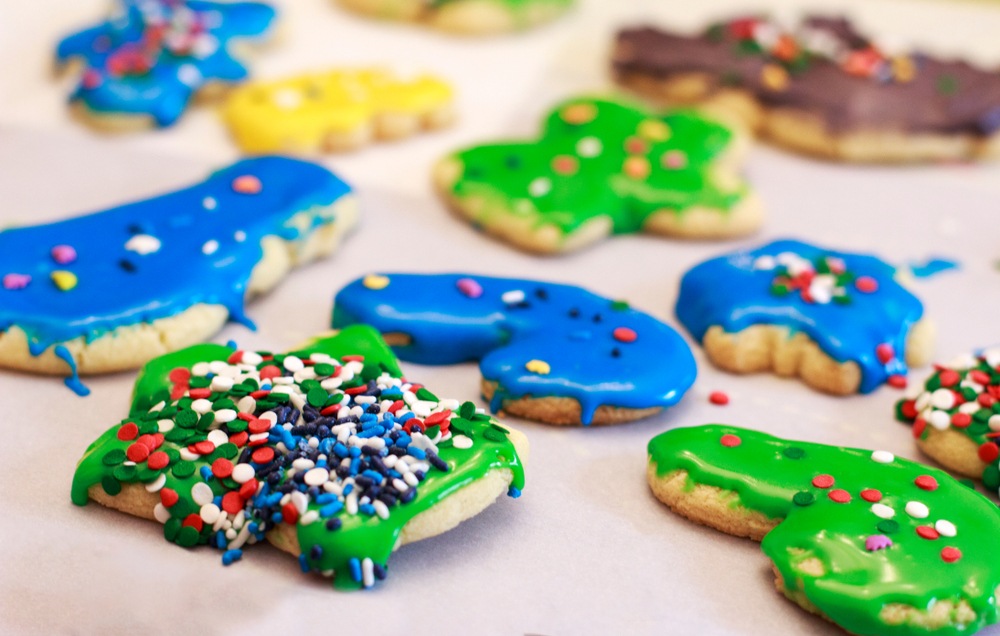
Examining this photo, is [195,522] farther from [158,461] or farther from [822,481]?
[822,481]

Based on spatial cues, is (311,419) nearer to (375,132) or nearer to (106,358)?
(106,358)

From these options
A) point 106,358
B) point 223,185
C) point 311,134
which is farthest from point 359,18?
point 106,358

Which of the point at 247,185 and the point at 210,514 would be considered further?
the point at 247,185

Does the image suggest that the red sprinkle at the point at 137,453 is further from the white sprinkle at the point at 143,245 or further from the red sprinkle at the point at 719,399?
the red sprinkle at the point at 719,399

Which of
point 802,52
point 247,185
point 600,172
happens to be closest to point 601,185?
point 600,172

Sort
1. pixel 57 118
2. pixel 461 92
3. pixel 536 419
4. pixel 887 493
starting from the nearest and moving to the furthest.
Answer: pixel 887 493 → pixel 536 419 → pixel 57 118 → pixel 461 92

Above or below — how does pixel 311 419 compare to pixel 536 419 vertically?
above

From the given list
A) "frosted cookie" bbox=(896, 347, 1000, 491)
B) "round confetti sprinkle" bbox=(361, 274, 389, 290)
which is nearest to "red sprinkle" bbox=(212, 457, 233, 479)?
"round confetti sprinkle" bbox=(361, 274, 389, 290)
